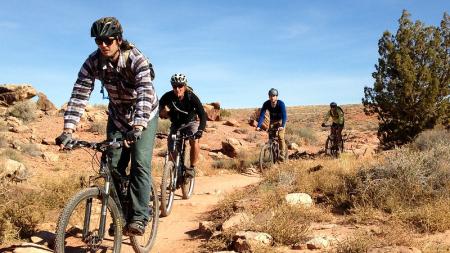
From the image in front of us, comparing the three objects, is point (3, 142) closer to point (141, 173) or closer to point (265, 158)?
point (265, 158)

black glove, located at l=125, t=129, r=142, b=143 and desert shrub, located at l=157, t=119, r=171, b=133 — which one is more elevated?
black glove, located at l=125, t=129, r=142, b=143

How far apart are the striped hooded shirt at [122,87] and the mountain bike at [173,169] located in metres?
2.44

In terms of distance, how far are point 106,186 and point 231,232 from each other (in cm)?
184

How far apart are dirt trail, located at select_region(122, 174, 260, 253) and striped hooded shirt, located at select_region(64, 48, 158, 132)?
1802 millimetres

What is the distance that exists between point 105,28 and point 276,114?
7.86 metres

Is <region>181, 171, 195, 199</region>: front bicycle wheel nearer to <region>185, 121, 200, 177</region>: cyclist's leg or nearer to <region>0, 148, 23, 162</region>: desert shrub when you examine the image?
<region>185, 121, 200, 177</region>: cyclist's leg

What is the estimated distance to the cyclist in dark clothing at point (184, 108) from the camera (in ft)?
24.9

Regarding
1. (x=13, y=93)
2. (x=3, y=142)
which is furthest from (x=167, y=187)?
(x=13, y=93)

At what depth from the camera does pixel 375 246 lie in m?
4.90

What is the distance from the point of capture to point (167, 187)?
25.0ft

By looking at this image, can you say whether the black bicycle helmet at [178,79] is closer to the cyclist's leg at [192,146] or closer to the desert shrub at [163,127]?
the cyclist's leg at [192,146]

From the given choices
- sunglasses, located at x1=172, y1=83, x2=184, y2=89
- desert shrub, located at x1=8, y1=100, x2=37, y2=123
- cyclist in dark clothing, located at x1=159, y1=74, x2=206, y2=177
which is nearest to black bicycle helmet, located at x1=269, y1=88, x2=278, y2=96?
cyclist in dark clothing, located at x1=159, y1=74, x2=206, y2=177

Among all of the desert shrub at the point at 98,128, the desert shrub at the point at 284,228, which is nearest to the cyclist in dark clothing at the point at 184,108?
the desert shrub at the point at 284,228

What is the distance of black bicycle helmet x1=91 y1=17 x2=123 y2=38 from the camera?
4.14 metres
